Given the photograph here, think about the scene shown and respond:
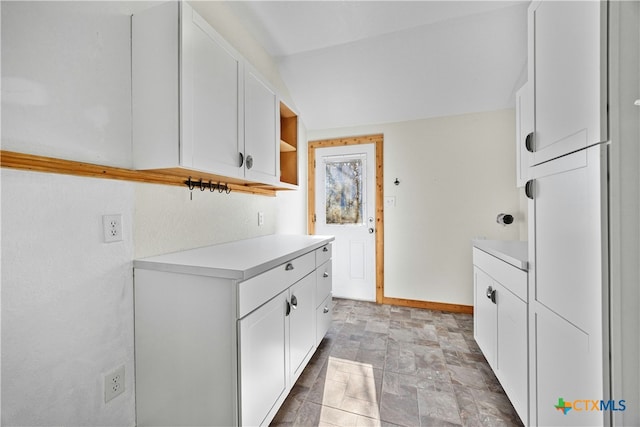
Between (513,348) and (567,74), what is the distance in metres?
1.29

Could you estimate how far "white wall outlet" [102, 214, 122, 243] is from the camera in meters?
1.04

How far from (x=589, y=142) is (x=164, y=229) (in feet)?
5.82

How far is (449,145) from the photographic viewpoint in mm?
2771

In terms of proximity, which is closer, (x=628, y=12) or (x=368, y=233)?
(x=628, y=12)

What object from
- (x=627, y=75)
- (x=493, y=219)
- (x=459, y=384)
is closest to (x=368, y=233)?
(x=493, y=219)

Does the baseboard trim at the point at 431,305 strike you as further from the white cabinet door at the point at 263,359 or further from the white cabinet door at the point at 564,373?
the white cabinet door at the point at 263,359

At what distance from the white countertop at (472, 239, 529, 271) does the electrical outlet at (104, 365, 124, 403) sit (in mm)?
1907

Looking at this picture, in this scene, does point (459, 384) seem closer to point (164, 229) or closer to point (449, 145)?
point (164, 229)

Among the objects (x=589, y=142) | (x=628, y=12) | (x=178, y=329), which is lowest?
(x=178, y=329)

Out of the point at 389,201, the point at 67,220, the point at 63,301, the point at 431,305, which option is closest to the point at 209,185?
the point at 67,220

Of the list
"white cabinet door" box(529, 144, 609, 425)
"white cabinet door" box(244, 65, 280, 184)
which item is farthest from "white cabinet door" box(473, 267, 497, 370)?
"white cabinet door" box(244, 65, 280, 184)

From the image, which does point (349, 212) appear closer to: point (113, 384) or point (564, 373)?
point (564, 373)

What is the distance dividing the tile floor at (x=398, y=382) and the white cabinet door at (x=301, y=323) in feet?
0.64

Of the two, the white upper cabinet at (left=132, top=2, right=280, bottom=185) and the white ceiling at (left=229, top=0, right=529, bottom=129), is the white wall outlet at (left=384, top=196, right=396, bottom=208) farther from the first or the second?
the white upper cabinet at (left=132, top=2, right=280, bottom=185)
